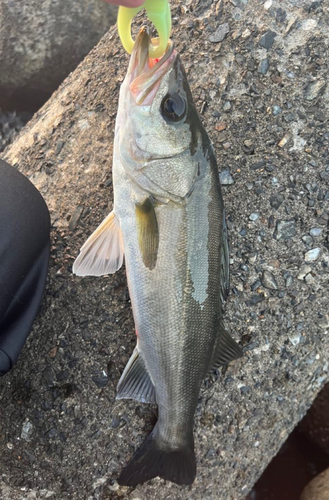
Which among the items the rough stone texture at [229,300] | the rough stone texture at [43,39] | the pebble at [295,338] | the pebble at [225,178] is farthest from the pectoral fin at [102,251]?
the rough stone texture at [43,39]

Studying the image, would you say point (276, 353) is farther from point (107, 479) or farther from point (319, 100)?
point (319, 100)

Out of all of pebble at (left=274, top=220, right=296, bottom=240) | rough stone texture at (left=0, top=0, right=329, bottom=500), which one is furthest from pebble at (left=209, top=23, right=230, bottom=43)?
pebble at (left=274, top=220, right=296, bottom=240)

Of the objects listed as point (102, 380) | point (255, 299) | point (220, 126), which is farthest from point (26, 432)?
point (220, 126)

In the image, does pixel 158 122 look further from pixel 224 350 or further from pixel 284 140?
pixel 224 350

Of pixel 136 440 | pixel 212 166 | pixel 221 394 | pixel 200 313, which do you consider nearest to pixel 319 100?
pixel 212 166

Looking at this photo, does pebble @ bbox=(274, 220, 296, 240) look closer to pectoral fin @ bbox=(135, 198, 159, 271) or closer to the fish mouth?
pectoral fin @ bbox=(135, 198, 159, 271)

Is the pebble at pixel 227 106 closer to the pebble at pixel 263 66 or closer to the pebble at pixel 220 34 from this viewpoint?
the pebble at pixel 263 66
